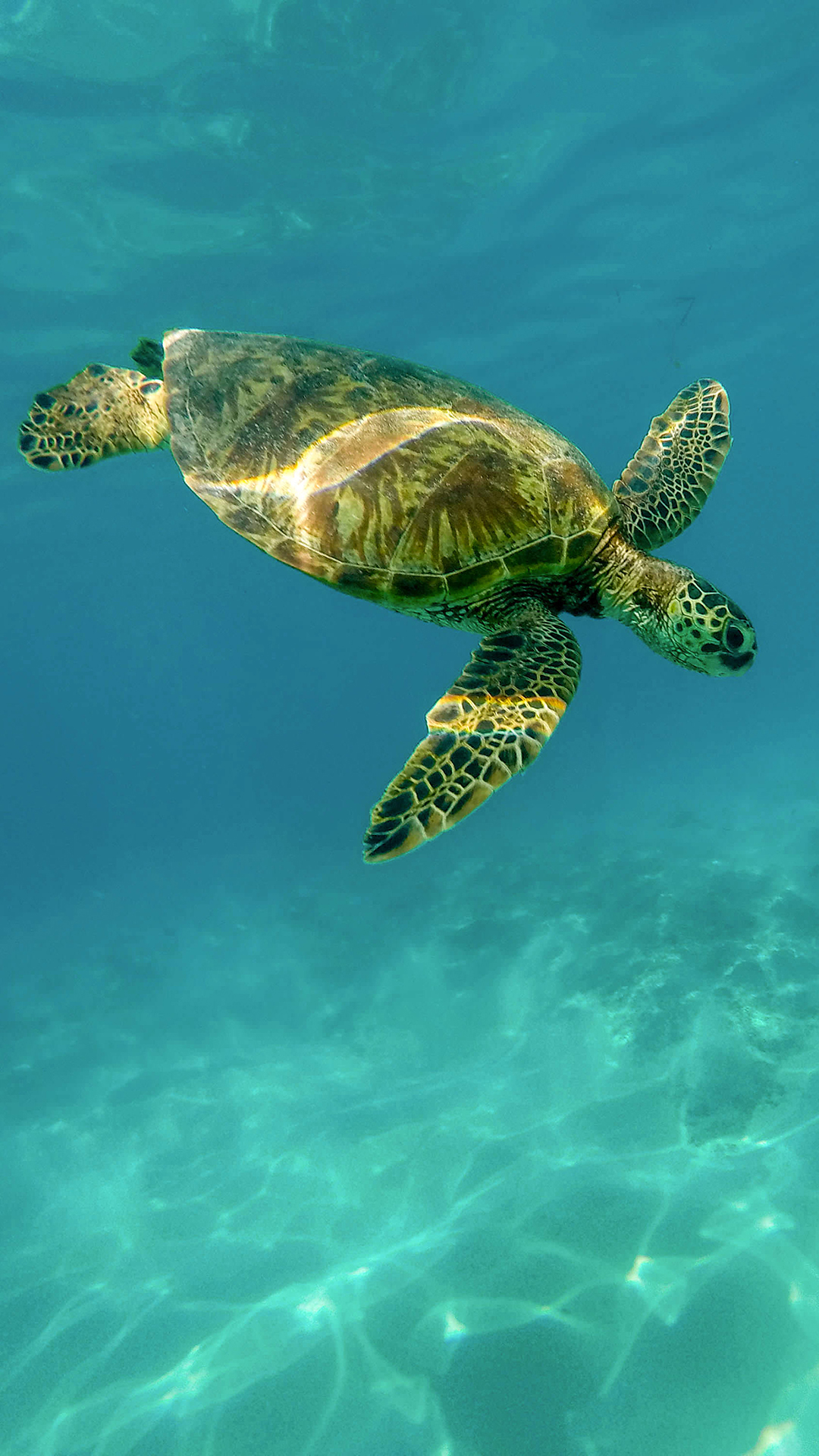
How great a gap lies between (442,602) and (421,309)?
1875 cm

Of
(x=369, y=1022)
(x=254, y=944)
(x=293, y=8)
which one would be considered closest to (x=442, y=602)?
(x=369, y=1022)

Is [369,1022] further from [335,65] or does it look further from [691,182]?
[691,182]

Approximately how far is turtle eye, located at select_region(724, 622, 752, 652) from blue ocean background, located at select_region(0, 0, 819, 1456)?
5.33 metres

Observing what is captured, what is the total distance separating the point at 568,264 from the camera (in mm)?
20031

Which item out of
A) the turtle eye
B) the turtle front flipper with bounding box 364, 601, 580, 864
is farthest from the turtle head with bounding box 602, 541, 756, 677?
the turtle front flipper with bounding box 364, 601, 580, 864

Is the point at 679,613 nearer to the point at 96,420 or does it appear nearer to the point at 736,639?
the point at 736,639

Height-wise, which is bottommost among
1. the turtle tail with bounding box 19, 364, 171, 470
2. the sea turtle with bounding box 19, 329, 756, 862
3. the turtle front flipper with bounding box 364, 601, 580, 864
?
the turtle front flipper with bounding box 364, 601, 580, 864

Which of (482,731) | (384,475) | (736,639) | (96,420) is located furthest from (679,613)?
(96,420)

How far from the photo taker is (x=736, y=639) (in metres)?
5.13

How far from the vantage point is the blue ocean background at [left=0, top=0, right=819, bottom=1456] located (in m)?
6.67

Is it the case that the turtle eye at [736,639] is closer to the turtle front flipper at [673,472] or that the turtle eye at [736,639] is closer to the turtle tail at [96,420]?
the turtle front flipper at [673,472]

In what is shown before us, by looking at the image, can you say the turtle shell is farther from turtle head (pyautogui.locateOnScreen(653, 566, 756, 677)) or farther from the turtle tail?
the turtle tail

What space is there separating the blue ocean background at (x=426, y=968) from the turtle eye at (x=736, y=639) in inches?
210

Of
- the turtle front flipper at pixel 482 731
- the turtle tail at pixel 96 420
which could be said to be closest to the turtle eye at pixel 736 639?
the turtle front flipper at pixel 482 731
